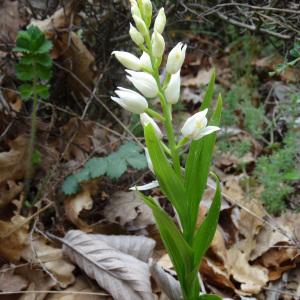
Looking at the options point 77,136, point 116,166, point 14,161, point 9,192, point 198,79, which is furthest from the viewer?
point 198,79

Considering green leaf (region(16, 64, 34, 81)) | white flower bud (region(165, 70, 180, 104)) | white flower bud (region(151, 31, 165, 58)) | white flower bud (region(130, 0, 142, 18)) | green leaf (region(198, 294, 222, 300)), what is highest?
white flower bud (region(130, 0, 142, 18))

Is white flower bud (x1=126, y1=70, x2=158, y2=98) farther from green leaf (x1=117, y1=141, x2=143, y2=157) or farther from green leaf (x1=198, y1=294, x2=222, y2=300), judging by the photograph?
green leaf (x1=117, y1=141, x2=143, y2=157)

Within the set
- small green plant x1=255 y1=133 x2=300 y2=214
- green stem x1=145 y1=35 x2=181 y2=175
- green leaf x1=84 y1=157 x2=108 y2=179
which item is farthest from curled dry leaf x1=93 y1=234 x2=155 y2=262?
small green plant x1=255 y1=133 x2=300 y2=214

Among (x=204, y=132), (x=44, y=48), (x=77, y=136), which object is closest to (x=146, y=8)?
(x=204, y=132)

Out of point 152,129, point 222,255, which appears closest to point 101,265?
point 222,255

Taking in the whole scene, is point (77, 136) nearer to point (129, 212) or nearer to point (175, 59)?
point (129, 212)

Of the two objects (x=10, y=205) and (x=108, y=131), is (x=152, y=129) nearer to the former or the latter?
(x=10, y=205)
